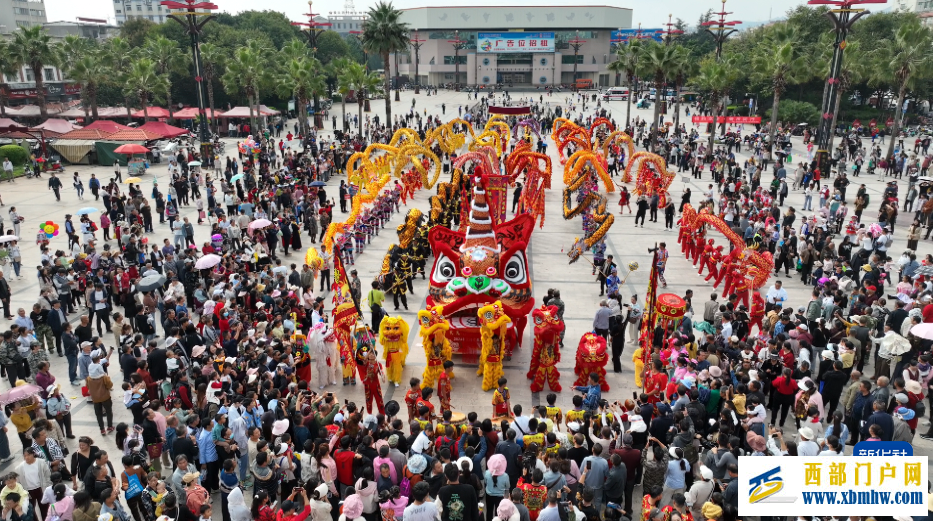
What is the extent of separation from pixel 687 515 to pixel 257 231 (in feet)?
50.2

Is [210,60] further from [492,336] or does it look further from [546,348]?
[546,348]

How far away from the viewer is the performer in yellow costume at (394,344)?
11992mm

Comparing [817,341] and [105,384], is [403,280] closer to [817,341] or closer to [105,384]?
[105,384]

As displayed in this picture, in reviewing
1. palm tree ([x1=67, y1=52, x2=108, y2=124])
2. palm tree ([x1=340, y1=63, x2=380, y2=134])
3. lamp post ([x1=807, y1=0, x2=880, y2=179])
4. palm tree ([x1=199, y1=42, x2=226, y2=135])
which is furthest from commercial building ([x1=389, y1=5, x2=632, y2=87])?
lamp post ([x1=807, y1=0, x2=880, y2=179])

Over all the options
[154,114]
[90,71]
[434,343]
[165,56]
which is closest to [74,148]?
[90,71]

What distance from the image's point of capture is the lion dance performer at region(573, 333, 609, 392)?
11977 millimetres

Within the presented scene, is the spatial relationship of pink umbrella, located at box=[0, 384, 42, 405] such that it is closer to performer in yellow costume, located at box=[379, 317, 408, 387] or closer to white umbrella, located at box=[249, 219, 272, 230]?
performer in yellow costume, located at box=[379, 317, 408, 387]

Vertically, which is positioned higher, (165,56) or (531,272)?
(165,56)

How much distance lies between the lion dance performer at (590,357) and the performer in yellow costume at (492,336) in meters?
1.54

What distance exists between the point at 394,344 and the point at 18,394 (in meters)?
5.93

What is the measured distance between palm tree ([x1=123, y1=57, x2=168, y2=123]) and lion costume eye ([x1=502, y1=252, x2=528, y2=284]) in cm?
3912

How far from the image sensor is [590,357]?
12.0 m

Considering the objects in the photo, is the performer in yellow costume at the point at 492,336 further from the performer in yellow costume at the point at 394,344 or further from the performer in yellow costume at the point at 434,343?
the performer in yellow costume at the point at 394,344

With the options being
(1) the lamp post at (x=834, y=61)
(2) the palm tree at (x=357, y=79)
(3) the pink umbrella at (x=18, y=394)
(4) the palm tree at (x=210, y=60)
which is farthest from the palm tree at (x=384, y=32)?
(3) the pink umbrella at (x=18, y=394)
